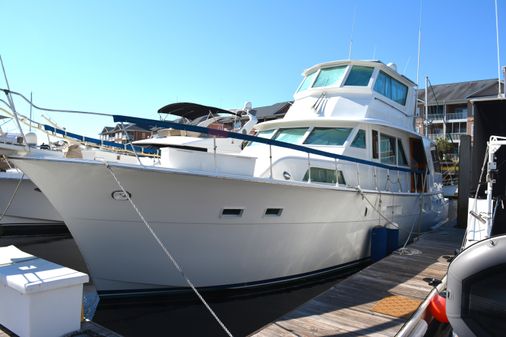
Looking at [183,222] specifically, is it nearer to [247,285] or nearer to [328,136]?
[247,285]

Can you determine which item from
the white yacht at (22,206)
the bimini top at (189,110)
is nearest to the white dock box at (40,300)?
the white yacht at (22,206)

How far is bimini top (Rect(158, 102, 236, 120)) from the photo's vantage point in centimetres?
1600

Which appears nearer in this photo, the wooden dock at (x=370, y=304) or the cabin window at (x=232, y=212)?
the wooden dock at (x=370, y=304)

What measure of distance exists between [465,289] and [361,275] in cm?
328

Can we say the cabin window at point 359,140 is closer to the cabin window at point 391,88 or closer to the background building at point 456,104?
the cabin window at point 391,88

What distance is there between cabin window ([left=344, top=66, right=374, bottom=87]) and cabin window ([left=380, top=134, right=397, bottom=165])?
53.5 inches

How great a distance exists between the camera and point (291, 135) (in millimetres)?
8219

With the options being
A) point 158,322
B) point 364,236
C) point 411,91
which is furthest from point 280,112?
point 158,322

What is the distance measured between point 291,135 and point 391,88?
10.3 feet

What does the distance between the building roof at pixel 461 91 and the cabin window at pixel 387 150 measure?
3250cm

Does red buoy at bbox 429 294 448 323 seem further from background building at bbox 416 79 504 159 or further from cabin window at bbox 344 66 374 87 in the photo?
background building at bbox 416 79 504 159

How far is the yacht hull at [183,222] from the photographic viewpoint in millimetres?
4961

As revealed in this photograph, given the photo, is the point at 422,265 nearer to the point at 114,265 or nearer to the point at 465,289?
the point at 465,289

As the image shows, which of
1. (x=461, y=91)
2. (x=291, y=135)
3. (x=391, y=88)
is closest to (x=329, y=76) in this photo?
(x=391, y=88)
